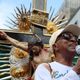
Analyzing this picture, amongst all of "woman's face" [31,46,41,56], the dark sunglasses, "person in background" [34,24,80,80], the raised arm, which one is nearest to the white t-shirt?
"person in background" [34,24,80,80]

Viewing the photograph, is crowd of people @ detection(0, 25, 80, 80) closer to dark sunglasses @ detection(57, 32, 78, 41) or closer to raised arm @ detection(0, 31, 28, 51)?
dark sunglasses @ detection(57, 32, 78, 41)

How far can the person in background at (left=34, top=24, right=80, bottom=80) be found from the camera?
2.20 meters

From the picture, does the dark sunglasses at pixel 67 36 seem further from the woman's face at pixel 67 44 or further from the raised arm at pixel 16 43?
the raised arm at pixel 16 43

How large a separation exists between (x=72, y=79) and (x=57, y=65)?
22cm

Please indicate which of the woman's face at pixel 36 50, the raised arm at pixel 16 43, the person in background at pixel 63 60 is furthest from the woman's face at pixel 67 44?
the raised arm at pixel 16 43

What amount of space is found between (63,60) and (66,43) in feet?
0.34

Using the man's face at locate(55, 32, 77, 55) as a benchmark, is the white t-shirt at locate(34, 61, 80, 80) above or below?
below

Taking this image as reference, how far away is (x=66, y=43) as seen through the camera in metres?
2.41

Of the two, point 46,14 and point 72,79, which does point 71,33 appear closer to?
point 72,79

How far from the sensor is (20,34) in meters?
4.51

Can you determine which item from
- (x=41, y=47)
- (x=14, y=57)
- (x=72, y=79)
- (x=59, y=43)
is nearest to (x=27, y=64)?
(x=14, y=57)

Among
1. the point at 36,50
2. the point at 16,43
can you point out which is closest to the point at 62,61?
the point at 36,50

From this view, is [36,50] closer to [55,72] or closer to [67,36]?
[67,36]

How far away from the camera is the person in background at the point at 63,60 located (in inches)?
86.5
